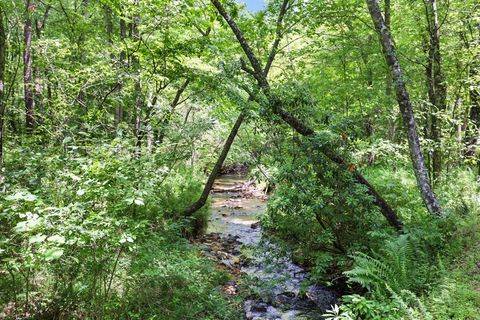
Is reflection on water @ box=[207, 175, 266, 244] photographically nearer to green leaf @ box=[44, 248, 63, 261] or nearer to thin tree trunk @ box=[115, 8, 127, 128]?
thin tree trunk @ box=[115, 8, 127, 128]

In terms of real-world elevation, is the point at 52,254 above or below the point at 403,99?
below

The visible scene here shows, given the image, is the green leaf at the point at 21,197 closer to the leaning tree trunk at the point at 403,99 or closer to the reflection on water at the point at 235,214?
the reflection on water at the point at 235,214

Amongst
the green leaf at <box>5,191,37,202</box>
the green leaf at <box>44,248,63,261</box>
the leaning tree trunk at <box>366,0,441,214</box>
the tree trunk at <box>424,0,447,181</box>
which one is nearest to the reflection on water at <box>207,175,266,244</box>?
the leaning tree trunk at <box>366,0,441,214</box>

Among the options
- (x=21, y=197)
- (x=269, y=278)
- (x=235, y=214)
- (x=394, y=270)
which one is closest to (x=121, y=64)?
(x=21, y=197)

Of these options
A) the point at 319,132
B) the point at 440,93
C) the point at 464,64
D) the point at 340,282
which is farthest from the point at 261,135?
the point at 464,64

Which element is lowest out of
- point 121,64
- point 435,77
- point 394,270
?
point 394,270

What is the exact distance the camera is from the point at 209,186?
8.64 m

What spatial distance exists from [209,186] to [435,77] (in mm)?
6378

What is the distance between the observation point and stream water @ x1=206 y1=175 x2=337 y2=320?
5840mm

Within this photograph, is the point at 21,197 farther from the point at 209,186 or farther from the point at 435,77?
the point at 435,77

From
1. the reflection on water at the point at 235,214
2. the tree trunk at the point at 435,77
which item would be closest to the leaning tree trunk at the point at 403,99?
the tree trunk at the point at 435,77

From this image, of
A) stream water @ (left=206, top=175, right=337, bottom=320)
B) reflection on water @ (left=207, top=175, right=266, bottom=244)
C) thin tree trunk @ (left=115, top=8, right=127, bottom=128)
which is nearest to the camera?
stream water @ (left=206, top=175, right=337, bottom=320)

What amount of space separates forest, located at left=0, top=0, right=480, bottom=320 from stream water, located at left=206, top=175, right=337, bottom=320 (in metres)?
0.05

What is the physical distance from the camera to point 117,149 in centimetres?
405
